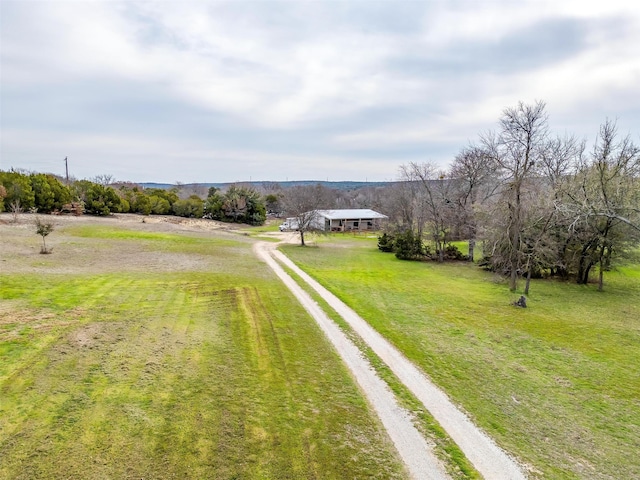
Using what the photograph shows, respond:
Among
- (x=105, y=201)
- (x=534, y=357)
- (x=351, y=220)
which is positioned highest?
(x=105, y=201)

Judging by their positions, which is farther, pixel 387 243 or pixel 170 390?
pixel 387 243

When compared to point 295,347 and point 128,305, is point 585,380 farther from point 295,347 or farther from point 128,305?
point 128,305

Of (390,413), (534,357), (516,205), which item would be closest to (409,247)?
(516,205)

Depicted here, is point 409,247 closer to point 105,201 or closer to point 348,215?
point 348,215

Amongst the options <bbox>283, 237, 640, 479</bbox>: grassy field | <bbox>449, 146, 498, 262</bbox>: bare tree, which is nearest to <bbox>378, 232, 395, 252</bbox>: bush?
<bbox>449, 146, 498, 262</bbox>: bare tree

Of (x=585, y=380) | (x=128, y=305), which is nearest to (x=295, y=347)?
(x=128, y=305)

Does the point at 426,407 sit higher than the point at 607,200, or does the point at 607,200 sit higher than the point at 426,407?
the point at 607,200
